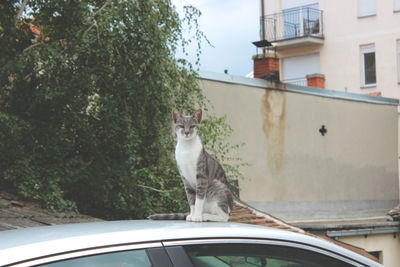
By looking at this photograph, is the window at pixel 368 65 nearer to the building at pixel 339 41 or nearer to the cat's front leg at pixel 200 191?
the building at pixel 339 41

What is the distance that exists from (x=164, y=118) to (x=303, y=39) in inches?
782

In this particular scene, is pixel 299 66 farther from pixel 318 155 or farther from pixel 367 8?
pixel 318 155

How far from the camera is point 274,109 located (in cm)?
1448

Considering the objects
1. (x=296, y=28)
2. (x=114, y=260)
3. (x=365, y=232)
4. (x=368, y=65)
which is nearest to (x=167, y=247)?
(x=114, y=260)

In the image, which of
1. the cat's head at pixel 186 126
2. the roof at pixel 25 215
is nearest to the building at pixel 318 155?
the roof at pixel 25 215

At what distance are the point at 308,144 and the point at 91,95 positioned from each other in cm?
869

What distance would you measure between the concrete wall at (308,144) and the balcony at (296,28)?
994 cm

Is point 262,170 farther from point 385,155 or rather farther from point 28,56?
point 28,56

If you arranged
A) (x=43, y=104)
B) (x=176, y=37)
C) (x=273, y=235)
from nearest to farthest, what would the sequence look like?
(x=273, y=235) → (x=43, y=104) → (x=176, y=37)

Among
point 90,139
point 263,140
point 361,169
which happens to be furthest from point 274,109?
point 90,139

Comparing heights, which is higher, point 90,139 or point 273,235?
point 90,139

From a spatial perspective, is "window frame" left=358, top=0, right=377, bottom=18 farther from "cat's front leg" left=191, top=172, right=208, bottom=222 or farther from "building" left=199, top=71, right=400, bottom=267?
"cat's front leg" left=191, top=172, right=208, bottom=222

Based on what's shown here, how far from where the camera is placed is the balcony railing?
27.9 m

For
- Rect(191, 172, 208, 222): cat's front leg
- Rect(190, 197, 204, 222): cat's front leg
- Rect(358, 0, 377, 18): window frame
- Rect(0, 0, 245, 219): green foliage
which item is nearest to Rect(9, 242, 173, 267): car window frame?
Rect(190, 197, 204, 222): cat's front leg
